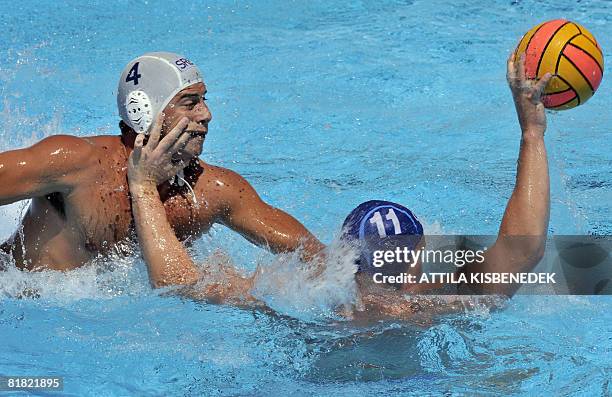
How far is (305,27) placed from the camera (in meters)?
7.88

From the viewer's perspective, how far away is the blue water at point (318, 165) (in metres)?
3.58

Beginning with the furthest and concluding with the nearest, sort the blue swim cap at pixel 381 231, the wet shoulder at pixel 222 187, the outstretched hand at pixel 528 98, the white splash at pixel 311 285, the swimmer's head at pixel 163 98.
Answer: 1. the wet shoulder at pixel 222 187
2. the swimmer's head at pixel 163 98
3. the white splash at pixel 311 285
4. the blue swim cap at pixel 381 231
5. the outstretched hand at pixel 528 98

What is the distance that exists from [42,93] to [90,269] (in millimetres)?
3038

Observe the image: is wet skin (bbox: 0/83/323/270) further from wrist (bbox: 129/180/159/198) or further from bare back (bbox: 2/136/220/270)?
wrist (bbox: 129/180/159/198)

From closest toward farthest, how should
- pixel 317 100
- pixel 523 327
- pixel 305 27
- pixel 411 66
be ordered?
pixel 523 327
pixel 317 100
pixel 411 66
pixel 305 27

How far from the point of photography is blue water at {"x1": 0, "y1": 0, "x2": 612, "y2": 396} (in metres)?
3.58

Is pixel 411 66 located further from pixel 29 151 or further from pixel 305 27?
pixel 29 151

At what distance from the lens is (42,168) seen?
3594 millimetres

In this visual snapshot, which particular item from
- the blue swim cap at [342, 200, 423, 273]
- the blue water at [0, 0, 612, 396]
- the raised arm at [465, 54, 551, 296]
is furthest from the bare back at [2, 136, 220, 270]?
the raised arm at [465, 54, 551, 296]

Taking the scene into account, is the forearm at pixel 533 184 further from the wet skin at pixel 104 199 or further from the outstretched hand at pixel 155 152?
the outstretched hand at pixel 155 152

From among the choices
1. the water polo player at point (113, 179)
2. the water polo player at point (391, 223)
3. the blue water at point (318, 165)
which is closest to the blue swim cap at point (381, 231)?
the water polo player at point (391, 223)

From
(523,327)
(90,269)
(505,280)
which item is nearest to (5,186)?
(90,269)

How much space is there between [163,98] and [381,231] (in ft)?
3.39

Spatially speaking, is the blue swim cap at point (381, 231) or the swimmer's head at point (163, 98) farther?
the swimmer's head at point (163, 98)
